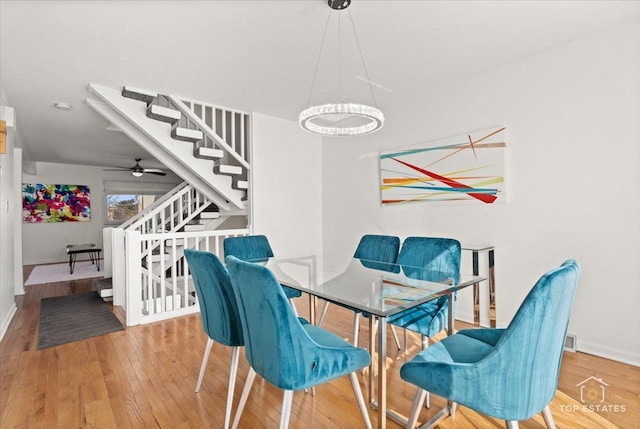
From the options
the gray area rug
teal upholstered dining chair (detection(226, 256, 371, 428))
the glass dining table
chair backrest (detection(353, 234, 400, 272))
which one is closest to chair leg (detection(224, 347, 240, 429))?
teal upholstered dining chair (detection(226, 256, 371, 428))

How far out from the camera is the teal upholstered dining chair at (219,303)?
1.66 metres

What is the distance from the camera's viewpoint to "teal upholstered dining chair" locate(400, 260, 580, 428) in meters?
1.04

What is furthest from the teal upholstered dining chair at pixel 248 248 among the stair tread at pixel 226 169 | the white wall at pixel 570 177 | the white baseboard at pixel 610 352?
the white baseboard at pixel 610 352

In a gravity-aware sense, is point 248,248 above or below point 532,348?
above

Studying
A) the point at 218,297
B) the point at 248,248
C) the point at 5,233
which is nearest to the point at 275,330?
the point at 218,297

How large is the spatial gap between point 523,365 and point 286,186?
3.67 m

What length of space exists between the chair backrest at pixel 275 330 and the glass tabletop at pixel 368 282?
1.08 ft

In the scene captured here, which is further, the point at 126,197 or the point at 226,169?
the point at 126,197

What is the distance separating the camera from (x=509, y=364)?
1.07m

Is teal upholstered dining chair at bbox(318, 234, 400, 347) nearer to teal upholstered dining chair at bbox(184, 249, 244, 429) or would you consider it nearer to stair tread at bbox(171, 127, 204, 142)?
teal upholstered dining chair at bbox(184, 249, 244, 429)

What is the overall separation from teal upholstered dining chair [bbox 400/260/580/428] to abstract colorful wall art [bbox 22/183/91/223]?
8.87 meters

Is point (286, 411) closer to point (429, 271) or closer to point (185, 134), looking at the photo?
point (429, 271)

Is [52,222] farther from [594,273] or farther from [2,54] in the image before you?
[594,273]

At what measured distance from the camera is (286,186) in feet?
14.6
